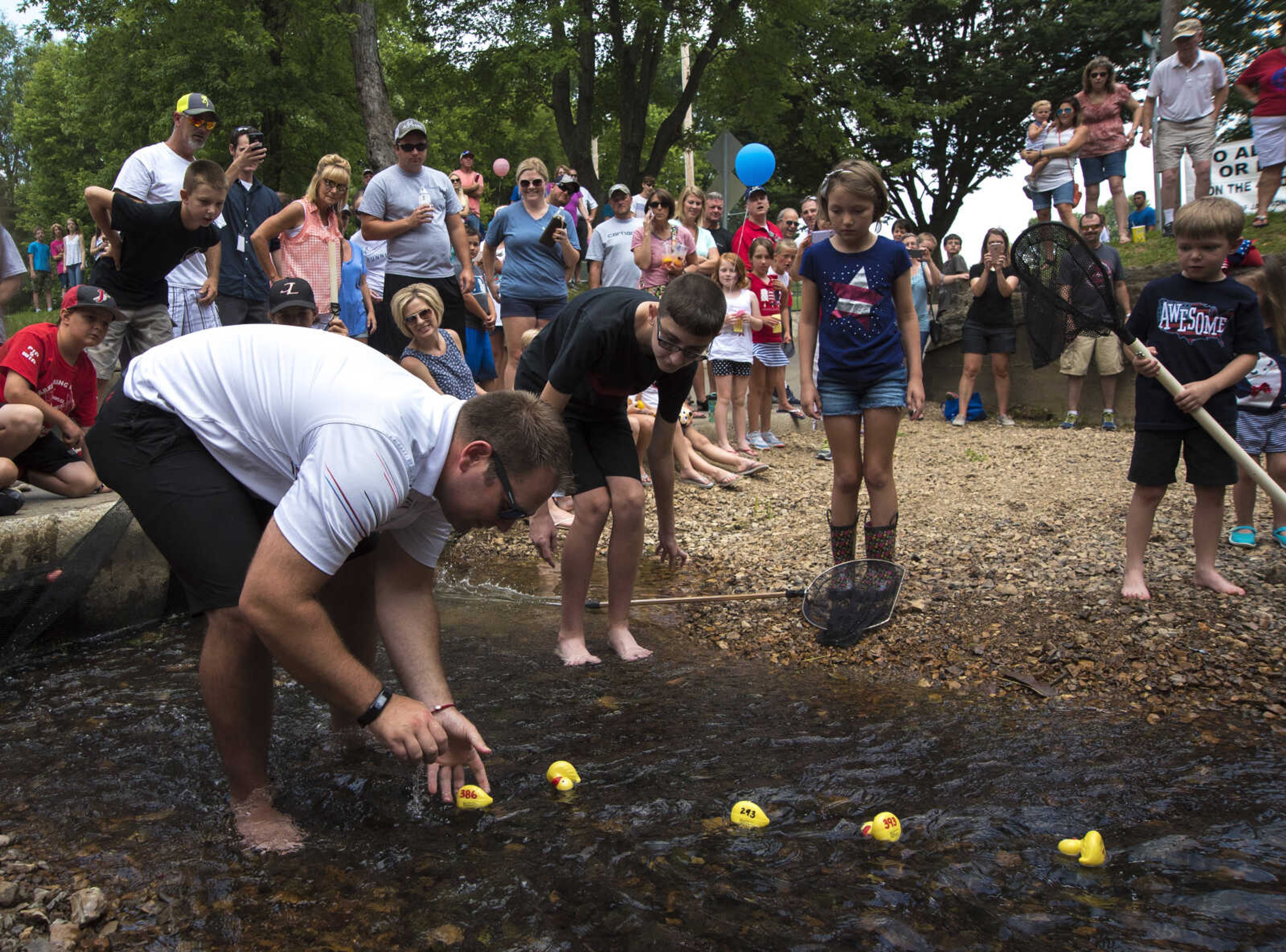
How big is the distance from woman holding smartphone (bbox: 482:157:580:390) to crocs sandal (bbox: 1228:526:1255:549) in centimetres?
488

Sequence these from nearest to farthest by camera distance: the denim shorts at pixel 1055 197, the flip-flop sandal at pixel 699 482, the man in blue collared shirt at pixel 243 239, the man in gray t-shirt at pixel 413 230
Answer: the man in blue collared shirt at pixel 243 239 < the man in gray t-shirt at pixel 413 230 < the flip-flop sandal at pixel 699 482 < the denim shorts at pixel 1055 197

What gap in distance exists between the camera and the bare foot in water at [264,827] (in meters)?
3.06

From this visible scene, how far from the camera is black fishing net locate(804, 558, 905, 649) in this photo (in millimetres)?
5051

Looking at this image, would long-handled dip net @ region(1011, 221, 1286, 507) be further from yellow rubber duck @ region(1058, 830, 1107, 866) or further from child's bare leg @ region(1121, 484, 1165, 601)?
yellow rubber duck @ region(1058, 830, 1107, 866)

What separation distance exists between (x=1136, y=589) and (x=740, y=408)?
16.6 ft

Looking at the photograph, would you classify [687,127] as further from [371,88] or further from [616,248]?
[616,248]

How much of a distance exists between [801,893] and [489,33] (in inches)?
754

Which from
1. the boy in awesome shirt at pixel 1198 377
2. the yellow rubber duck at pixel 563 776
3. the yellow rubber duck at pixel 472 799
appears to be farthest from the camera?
the boy in awesome shirt at pixel 1198 377

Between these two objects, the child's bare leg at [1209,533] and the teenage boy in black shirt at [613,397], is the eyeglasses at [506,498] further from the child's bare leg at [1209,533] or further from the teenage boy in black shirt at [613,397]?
the child's bare leg at [1209,533]

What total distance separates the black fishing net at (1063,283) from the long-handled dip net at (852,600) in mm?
1321

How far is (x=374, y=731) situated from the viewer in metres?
2.69

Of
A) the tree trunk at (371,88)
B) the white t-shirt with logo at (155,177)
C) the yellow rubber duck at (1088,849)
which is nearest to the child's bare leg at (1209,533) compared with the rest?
the yellow rubber duck at (1088,849)

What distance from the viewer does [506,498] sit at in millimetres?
2693

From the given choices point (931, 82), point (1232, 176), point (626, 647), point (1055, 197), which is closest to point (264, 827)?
point (626, 647)
